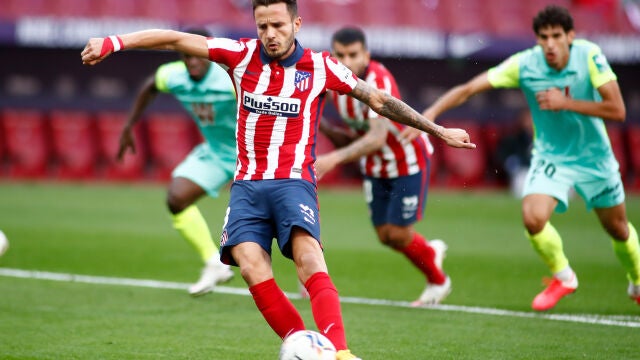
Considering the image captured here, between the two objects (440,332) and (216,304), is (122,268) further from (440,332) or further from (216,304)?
(440,332)

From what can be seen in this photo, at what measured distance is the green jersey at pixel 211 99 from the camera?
935 cm

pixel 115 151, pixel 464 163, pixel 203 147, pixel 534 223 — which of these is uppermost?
pixel 203 147

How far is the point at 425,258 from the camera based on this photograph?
9141 mm

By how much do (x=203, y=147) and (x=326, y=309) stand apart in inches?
172

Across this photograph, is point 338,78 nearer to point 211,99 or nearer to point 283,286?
point 211,99

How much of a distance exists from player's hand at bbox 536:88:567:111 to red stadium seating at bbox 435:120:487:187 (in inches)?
536

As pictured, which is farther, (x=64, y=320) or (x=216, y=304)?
(x=216, y=304)

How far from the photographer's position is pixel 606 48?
71.5 ft

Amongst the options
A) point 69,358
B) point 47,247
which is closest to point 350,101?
point 69,358

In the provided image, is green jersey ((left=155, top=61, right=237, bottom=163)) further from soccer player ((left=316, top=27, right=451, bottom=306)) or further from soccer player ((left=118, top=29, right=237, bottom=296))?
soccer player ((left=316, top=27, right=451, bottom=306))

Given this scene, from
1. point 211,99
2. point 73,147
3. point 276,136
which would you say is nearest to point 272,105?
point 276,136

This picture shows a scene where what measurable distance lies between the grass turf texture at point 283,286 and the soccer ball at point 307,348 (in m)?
1.21

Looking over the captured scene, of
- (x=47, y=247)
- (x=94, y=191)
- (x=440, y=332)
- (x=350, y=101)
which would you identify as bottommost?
(x=94, y=191)

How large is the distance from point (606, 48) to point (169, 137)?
925 centimetres
